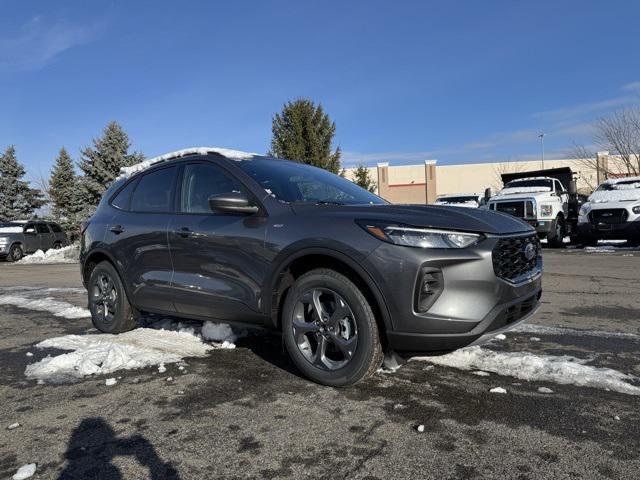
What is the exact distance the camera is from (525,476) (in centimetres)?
215

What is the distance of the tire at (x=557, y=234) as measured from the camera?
1379cm

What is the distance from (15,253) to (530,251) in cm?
2196

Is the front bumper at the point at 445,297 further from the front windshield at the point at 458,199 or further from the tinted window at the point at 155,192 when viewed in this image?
the front windshield at the point at 458,199

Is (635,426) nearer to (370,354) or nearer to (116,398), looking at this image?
(370,354)

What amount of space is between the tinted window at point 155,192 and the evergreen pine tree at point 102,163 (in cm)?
2414

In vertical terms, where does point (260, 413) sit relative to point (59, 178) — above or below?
below

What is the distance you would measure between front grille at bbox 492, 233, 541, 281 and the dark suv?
0.4 inches

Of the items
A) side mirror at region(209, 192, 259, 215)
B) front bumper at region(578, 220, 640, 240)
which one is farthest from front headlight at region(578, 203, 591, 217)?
side mirror at region(209, 192, 259, 215)

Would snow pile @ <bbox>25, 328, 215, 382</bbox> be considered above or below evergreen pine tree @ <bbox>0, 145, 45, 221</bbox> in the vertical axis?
below

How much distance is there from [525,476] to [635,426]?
88 centimetres

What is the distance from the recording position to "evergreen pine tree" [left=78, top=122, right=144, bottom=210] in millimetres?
27109

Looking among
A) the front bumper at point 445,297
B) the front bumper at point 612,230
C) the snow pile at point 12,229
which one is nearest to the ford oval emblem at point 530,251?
the front bumper at point 445,297

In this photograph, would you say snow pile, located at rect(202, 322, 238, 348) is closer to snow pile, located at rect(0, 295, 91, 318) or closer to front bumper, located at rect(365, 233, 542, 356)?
front bumper, located at rect(365, 233, 542, 356)

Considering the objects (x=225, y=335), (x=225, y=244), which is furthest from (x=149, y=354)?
(x=225, y=244)
